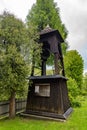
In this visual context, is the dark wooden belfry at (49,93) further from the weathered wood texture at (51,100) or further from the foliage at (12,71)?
the foliage at (12,71)

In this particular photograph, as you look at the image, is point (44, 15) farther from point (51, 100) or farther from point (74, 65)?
point (74, 65)

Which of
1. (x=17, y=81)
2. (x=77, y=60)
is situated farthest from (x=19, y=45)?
(x=77, y=60)

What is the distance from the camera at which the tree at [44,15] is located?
57.1ft

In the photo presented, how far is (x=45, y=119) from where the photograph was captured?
10.9m

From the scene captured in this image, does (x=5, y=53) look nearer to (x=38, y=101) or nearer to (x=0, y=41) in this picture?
(x=0, y=41)

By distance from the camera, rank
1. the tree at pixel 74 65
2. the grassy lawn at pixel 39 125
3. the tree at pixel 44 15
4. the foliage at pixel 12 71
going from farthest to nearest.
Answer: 1. the tree at pixel 74 65
2. the tree at pixel 44 15
3. the foliage at pixel 12 71
4. the grassy lawn at pixel 39 125

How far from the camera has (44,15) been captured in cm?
1742

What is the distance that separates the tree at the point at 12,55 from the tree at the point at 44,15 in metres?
6.46

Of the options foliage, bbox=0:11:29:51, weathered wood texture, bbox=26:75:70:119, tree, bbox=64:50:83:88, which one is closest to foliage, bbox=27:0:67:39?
foliage, bbox=0:11:29:51

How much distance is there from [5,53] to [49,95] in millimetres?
3912

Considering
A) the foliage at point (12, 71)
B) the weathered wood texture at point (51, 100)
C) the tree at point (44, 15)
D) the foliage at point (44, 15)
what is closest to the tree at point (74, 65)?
the tree at point (44, 15)

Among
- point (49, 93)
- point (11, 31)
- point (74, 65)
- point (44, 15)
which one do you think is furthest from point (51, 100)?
point (74, 65)

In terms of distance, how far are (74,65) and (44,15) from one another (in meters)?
11.3

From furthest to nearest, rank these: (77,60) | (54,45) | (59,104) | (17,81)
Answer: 1. (77,60)
2. (54,45)
3. (59,104)
4. (17,81)
